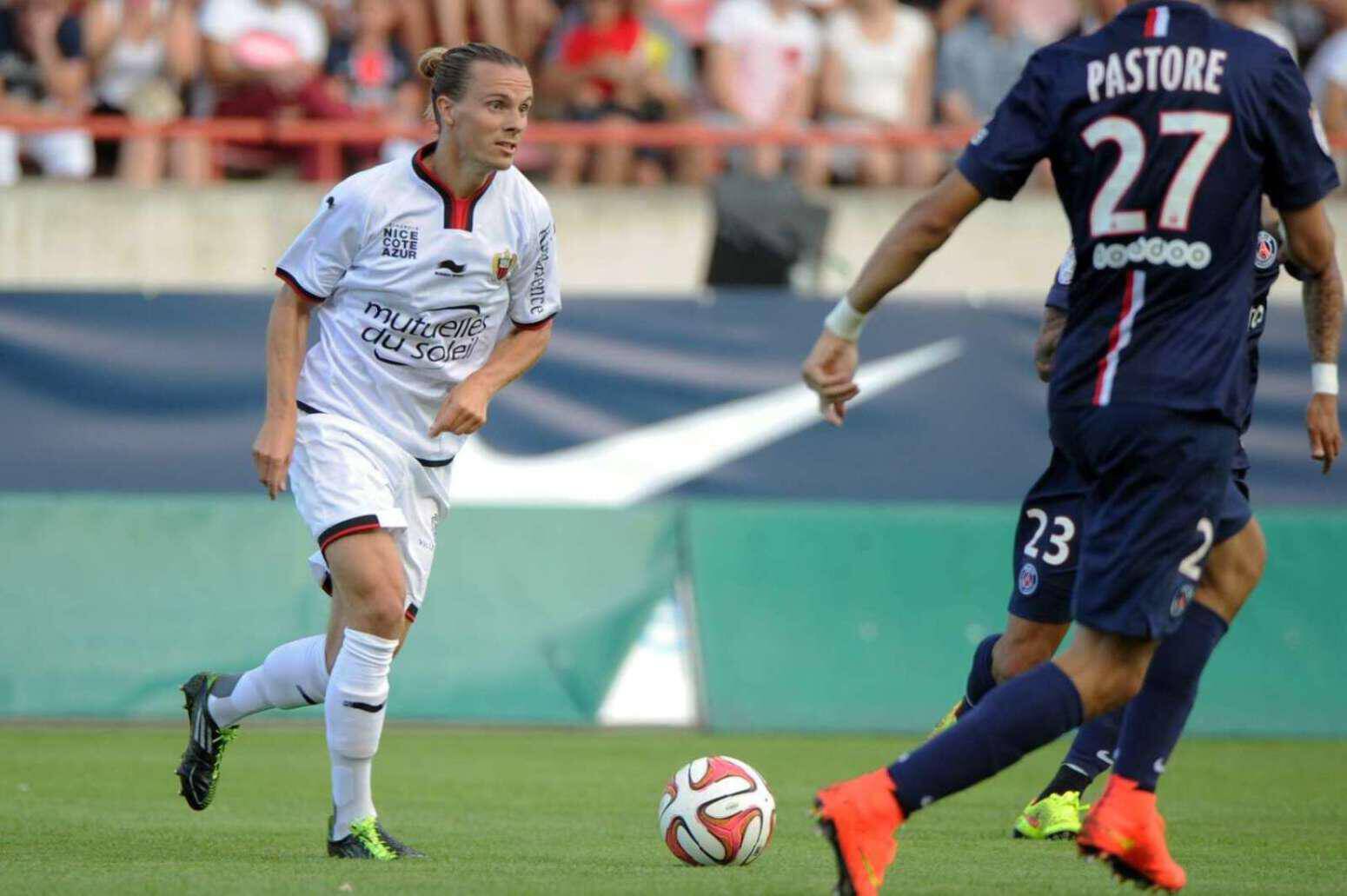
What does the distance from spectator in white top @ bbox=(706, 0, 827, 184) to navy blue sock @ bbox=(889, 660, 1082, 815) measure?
11.0m

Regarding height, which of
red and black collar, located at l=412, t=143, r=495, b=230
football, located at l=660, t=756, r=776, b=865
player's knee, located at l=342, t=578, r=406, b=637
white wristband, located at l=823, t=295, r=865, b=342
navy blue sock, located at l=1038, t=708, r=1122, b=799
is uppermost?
red and black collar, located at l=412, t=143, r=495, b=230

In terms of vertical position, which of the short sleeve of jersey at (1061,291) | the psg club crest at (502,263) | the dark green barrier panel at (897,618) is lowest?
the dark green barrier panel at (897,618)

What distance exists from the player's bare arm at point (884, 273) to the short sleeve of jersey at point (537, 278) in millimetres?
1816

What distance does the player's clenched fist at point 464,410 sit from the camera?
646cm

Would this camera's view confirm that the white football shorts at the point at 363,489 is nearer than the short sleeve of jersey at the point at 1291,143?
No

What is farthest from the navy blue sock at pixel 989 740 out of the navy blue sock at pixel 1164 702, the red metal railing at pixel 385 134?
the red metal railing at pixel 385 134

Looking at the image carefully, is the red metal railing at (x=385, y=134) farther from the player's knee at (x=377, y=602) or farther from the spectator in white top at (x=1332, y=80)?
the player's knee at (x=377, y=602)

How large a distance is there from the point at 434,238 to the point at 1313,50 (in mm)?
12197

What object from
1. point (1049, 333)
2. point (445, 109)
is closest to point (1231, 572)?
point (1049, 333)

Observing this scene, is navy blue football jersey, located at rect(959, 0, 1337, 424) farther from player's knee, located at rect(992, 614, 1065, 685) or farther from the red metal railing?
the red metal railing

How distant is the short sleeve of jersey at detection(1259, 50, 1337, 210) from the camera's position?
502 centimetres

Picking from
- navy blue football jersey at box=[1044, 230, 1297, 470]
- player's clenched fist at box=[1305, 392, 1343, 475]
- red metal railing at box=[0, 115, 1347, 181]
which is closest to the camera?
player's clenched fist at box=[1305, 392, 1343, 475]

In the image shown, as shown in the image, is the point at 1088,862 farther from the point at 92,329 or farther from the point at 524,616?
the point at 92,329

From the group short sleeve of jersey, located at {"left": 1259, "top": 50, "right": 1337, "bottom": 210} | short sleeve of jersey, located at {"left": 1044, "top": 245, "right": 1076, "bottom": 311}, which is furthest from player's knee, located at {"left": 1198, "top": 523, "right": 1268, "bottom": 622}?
short sleeve of jersey, located at {"left": 1044, "top": 245, "right": 1076, "bottom": 311}
